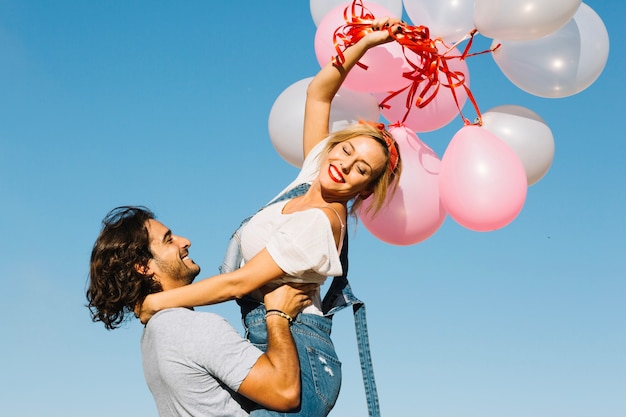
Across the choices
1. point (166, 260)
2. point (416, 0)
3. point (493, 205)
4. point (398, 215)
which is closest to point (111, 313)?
point (166, 260)

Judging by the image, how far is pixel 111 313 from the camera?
11.1 feet

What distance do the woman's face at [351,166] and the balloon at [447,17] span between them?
3.31ft

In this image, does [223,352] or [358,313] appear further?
[358,313]

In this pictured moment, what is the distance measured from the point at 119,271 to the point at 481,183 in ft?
5.81

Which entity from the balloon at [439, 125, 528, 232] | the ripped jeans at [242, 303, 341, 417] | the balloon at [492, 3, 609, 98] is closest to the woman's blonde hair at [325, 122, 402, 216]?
the balloon at [439, 125, 528, 232]

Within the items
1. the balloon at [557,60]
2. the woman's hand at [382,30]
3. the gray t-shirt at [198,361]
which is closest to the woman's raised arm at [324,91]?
the woman's hand at [382,30]

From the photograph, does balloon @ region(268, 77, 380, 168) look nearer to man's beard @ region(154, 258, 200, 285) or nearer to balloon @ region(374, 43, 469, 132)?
balloon @ region(374, 43, 469, 132)

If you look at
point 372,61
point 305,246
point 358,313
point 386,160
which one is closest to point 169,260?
point 305,246

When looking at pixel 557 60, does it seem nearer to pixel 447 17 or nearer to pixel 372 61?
pixel 447 17

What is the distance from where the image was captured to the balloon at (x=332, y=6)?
4.32m

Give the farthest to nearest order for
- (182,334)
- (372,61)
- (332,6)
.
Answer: (332,6) < (372,61) < (182,334)

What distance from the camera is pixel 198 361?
3072 millimetres

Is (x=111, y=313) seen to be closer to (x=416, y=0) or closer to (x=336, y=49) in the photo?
(x=336, y=49)

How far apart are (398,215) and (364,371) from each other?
0.91 metres
